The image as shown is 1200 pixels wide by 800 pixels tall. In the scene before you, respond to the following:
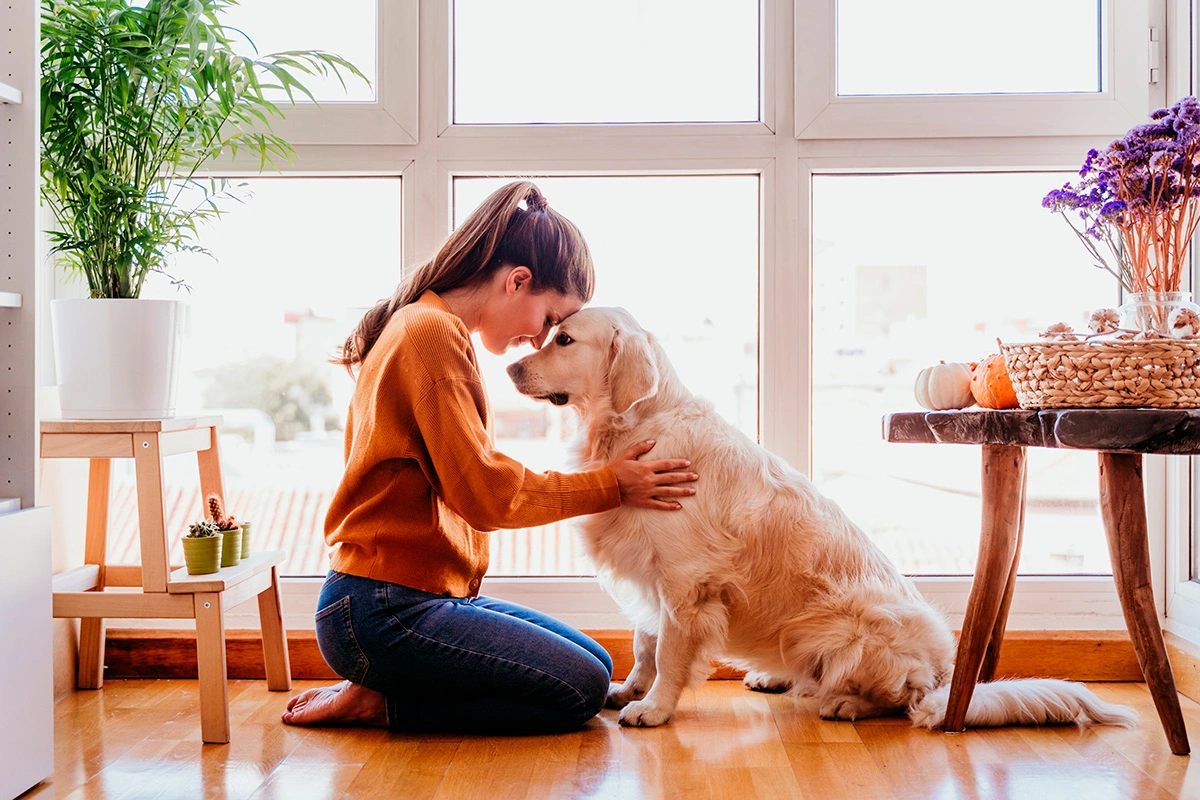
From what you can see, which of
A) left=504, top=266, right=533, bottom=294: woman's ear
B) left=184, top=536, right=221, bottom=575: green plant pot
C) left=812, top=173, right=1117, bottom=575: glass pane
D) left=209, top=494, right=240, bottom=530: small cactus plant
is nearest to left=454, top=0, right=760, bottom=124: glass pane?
left=812, top=173, right=1117, bottom=575: glass pane

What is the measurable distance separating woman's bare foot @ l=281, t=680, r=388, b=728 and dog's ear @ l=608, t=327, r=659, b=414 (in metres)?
0.86

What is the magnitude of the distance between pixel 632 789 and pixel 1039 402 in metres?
1.04

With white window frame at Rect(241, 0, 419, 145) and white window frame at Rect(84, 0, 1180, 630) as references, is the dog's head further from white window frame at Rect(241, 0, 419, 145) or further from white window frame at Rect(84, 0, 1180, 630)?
white window frame at Rect(241, 0, 419, 145)

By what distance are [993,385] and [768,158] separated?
0.96 meters

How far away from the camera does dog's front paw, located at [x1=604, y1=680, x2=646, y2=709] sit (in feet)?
7.41

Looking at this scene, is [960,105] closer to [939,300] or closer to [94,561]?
[939,300]

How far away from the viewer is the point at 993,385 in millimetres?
2012

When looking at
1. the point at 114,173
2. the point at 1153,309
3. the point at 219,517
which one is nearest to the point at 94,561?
the point at 219,517

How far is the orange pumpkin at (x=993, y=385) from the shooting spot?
1986 mm

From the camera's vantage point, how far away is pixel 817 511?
84.7 inches

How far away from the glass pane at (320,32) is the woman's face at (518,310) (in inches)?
35.1

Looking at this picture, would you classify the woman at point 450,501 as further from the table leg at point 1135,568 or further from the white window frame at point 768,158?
the table leg at point 1135,568

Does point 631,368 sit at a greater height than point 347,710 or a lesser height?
greater

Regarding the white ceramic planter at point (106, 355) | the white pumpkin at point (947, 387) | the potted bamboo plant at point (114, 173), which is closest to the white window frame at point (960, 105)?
the white pumpkin at point (947, 387)
